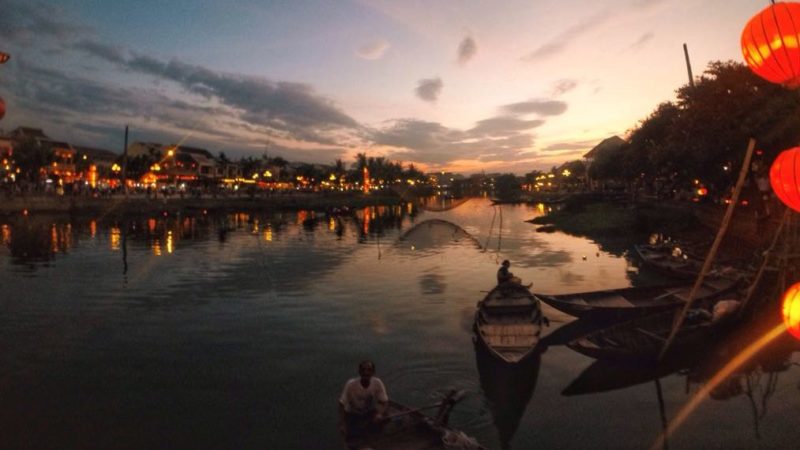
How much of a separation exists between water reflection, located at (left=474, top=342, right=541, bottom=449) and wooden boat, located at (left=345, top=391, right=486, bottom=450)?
3.11m

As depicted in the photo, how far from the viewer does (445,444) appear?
9.57 meters

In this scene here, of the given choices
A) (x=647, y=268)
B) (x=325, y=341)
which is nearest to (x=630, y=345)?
(x=325, y=341)

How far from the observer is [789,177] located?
41.3 feet

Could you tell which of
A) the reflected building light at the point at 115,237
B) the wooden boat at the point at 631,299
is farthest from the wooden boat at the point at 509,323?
the reflected building light at the point at 115,237

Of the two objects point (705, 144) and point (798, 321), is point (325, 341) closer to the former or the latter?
point (798, 321)

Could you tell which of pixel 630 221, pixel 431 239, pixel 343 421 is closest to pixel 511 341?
pixel 343 421

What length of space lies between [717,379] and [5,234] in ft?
201

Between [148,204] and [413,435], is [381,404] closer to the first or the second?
[413,435]

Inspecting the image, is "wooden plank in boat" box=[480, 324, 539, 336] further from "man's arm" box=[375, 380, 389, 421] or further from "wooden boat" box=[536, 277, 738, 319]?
"man's arm" box=[375, 380, 389, 421]

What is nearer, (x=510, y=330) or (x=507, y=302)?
(x=510, y=330)

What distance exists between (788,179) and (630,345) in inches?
259

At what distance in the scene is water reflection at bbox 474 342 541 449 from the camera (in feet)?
44.1

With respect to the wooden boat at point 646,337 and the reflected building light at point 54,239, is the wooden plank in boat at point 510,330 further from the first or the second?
the reflected building light at point 54,239

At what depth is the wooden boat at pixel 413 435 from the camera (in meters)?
9.59
